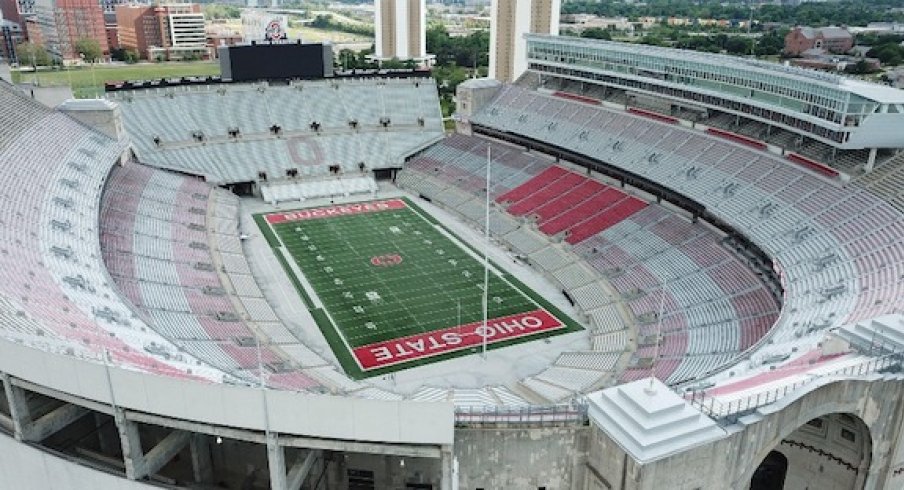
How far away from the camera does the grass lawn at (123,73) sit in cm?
11456

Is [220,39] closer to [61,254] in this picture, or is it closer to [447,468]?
[61,254]

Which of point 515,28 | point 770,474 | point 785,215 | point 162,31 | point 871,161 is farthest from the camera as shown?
point 162,31

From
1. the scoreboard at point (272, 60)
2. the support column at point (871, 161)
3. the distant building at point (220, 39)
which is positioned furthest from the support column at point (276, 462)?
the distant building at point (220, 39)

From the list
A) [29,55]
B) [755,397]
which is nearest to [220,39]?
[29,55]

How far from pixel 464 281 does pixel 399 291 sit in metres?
4.20

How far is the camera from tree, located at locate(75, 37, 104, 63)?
139m

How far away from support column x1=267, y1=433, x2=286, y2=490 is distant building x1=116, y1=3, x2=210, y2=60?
151 metres

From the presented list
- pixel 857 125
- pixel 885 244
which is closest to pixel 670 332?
pixel 885 244

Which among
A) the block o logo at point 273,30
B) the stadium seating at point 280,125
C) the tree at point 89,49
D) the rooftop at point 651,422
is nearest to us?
the rooftop at point 651,422

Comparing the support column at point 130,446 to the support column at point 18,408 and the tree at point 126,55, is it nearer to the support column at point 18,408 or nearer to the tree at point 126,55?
the support column at point 18,408

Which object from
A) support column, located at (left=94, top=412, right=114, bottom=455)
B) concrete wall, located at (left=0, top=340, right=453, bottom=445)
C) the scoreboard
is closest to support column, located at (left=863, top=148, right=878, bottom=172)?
concrete wall, located at (left=0, top=340, right=453, bottom=445)

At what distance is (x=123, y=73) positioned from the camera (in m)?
130

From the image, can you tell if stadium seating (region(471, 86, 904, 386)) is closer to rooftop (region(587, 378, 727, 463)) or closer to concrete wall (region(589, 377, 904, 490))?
concrete wall (region(589, 377, 904, 490))

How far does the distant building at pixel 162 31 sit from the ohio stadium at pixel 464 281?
328 ft
